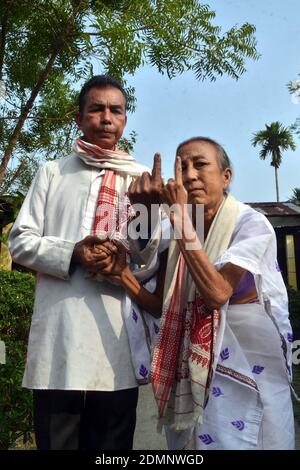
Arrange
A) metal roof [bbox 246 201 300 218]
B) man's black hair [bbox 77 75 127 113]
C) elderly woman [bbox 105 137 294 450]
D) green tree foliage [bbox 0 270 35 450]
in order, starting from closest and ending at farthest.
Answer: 1. elderly woman [bbox 105 137 294 450]
2. man's black hair [bbox 77 75 127 113]
3. green tree foliage [bbox 0 270 35 450]
4. metal roof [bbox 246 201 300 218]

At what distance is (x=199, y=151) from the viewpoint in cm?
179

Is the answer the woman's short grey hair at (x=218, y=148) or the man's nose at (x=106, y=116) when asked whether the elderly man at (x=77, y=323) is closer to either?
the man's nose at (x=106, y=116)

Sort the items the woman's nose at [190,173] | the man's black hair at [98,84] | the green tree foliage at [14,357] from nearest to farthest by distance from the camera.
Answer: the woman's nose at [190,173] < the man's black hair at [98,84] < the green tree foliage at [14,357]

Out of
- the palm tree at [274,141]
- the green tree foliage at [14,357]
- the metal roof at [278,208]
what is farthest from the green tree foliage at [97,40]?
the palm tree at [274,141]

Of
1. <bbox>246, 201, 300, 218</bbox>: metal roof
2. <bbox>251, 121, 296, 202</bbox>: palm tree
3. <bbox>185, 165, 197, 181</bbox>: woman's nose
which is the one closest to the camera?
<bbox>185, 165, 197, 181</bbox>: woman's nose

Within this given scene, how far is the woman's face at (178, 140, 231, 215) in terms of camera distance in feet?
5.77

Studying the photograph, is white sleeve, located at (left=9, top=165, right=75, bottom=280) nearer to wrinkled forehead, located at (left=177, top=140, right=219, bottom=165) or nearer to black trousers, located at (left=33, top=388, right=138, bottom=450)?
black trousers, located at (left=33, top=388, right=138, bottom=450)

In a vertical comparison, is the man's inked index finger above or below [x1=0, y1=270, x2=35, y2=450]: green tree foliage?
above

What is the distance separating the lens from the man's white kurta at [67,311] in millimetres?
1566

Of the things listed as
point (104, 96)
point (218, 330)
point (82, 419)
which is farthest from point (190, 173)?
point (82, 419)

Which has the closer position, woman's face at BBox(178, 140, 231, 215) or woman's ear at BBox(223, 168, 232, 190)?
woman's face at BBox(178, 140, 231, 215)

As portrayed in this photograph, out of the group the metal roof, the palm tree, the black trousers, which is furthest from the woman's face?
the palm tree

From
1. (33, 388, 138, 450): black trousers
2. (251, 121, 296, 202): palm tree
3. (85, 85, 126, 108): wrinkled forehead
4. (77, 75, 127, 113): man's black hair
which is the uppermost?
(251, 121, 296, 202): palm tree

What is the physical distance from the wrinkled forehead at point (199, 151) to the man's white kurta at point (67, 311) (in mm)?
396
